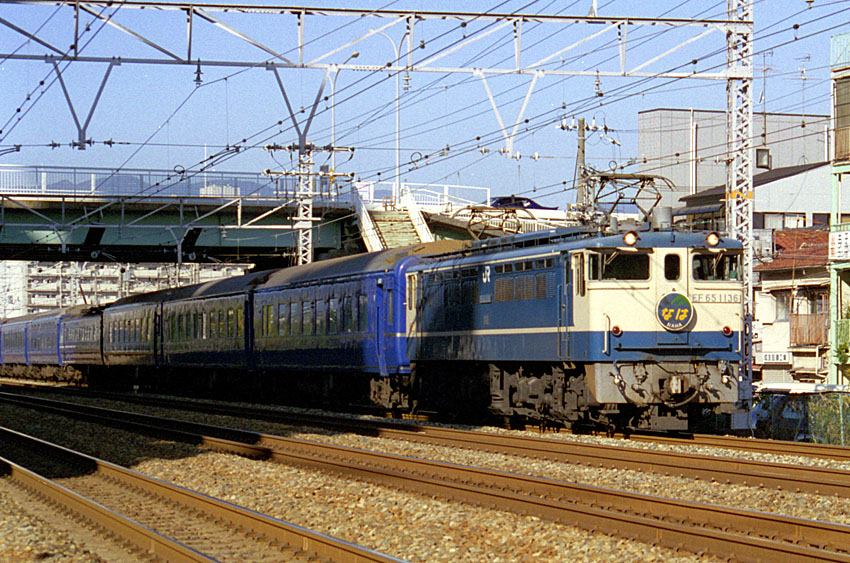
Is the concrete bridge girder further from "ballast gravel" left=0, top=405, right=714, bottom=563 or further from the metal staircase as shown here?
"ballast gravel" left=0, top=405, right=714, bottom=563

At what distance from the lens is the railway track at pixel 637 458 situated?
13586 millimetres

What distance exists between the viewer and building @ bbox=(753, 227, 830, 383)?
135ft

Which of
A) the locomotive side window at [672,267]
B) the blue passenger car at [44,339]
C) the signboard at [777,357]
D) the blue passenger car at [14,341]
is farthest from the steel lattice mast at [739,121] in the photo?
the blue passenger car at [14,341]

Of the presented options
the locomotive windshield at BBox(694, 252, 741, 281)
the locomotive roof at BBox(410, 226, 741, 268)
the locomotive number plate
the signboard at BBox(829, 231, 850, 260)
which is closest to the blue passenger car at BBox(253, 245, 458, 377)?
the locomotive roof at BBox(410, 226, 741, 268)

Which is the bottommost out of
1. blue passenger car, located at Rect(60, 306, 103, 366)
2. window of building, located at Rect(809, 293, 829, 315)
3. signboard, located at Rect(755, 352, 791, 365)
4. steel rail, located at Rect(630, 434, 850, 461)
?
steel rail, located at Rect(630, 434, 850, 461)

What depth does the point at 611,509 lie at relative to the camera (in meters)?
12.1

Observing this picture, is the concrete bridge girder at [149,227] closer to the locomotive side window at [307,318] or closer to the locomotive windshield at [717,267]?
the locomotive side window at [307,318]

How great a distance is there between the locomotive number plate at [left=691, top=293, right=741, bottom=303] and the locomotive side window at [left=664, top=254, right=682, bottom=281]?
0.45 m

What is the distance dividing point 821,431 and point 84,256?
40.5 meters

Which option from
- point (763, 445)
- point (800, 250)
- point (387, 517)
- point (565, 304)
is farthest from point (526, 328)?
point (800, 250)

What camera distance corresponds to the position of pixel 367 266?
26.4 metres

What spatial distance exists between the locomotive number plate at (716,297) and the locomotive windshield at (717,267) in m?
0.27

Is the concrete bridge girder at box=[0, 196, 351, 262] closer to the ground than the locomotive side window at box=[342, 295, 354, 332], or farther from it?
farther from it

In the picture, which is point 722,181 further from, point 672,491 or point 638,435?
point 672,491
